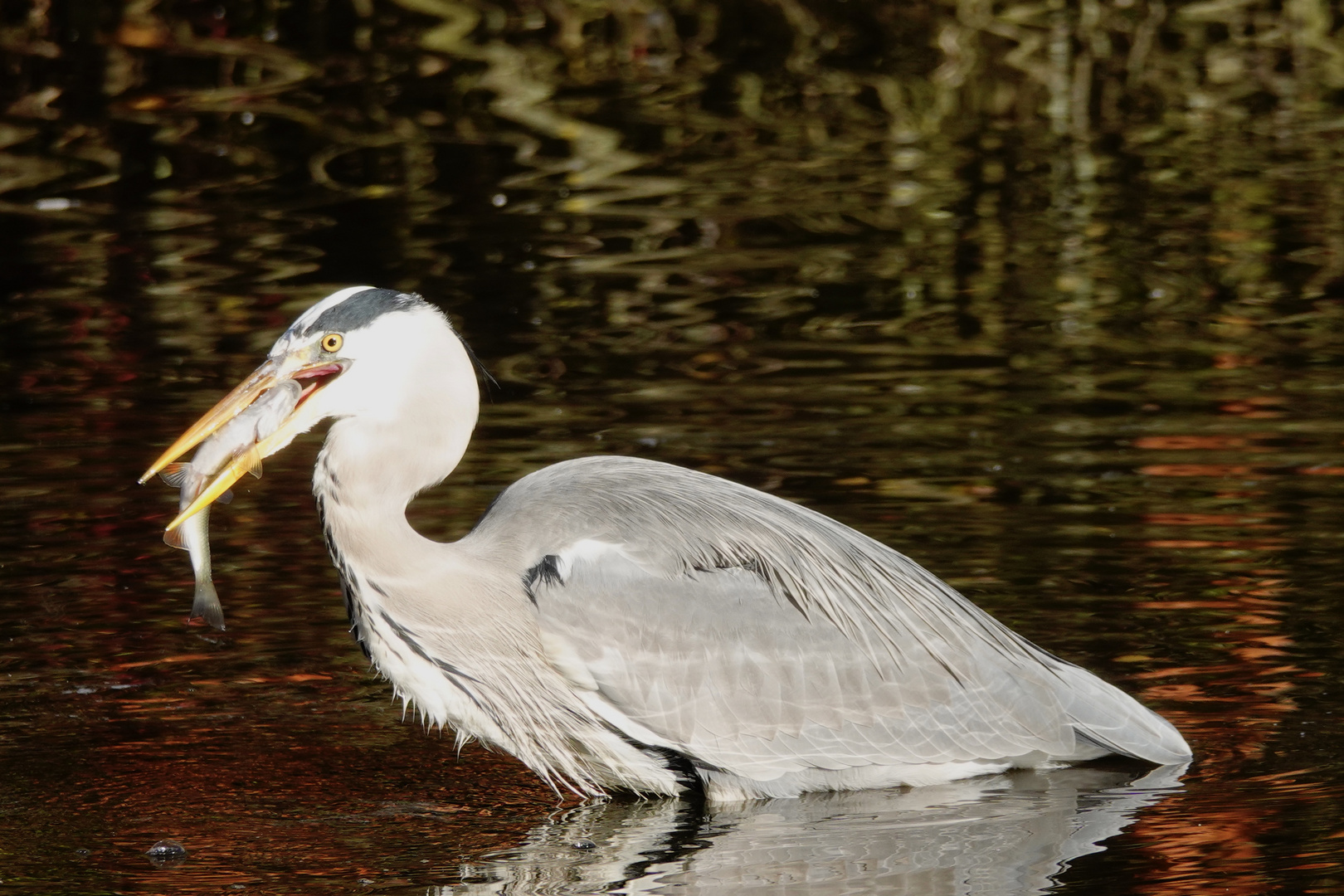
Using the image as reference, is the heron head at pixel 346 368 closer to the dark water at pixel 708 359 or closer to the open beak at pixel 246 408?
the open beak at pixel 246 408

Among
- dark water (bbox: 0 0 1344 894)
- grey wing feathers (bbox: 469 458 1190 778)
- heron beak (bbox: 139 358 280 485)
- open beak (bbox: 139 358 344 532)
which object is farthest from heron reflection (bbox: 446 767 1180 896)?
heron beak (bbox: 139 358 280 485)

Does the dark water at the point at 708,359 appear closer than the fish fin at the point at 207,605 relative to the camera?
No

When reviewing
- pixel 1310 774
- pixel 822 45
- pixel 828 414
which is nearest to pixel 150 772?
pixel 1310 774

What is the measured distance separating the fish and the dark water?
Answer: 0.69 metres

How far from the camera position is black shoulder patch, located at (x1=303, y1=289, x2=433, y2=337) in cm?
588

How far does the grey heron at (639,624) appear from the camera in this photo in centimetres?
604

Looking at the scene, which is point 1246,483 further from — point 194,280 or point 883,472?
point 194,280

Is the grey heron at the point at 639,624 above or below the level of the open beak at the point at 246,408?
below

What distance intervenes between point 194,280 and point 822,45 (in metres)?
9.47

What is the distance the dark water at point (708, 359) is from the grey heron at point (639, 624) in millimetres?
169

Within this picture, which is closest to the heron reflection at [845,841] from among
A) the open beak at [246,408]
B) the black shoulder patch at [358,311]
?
the open beak at [246,408]

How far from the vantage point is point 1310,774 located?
19.7 feet

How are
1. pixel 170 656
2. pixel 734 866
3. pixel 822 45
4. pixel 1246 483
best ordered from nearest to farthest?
pixel 734 866, pixel 170 656, pixel 1246 483, pixel 822 45

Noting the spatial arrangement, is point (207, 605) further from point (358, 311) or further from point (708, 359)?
point (708, 359)
